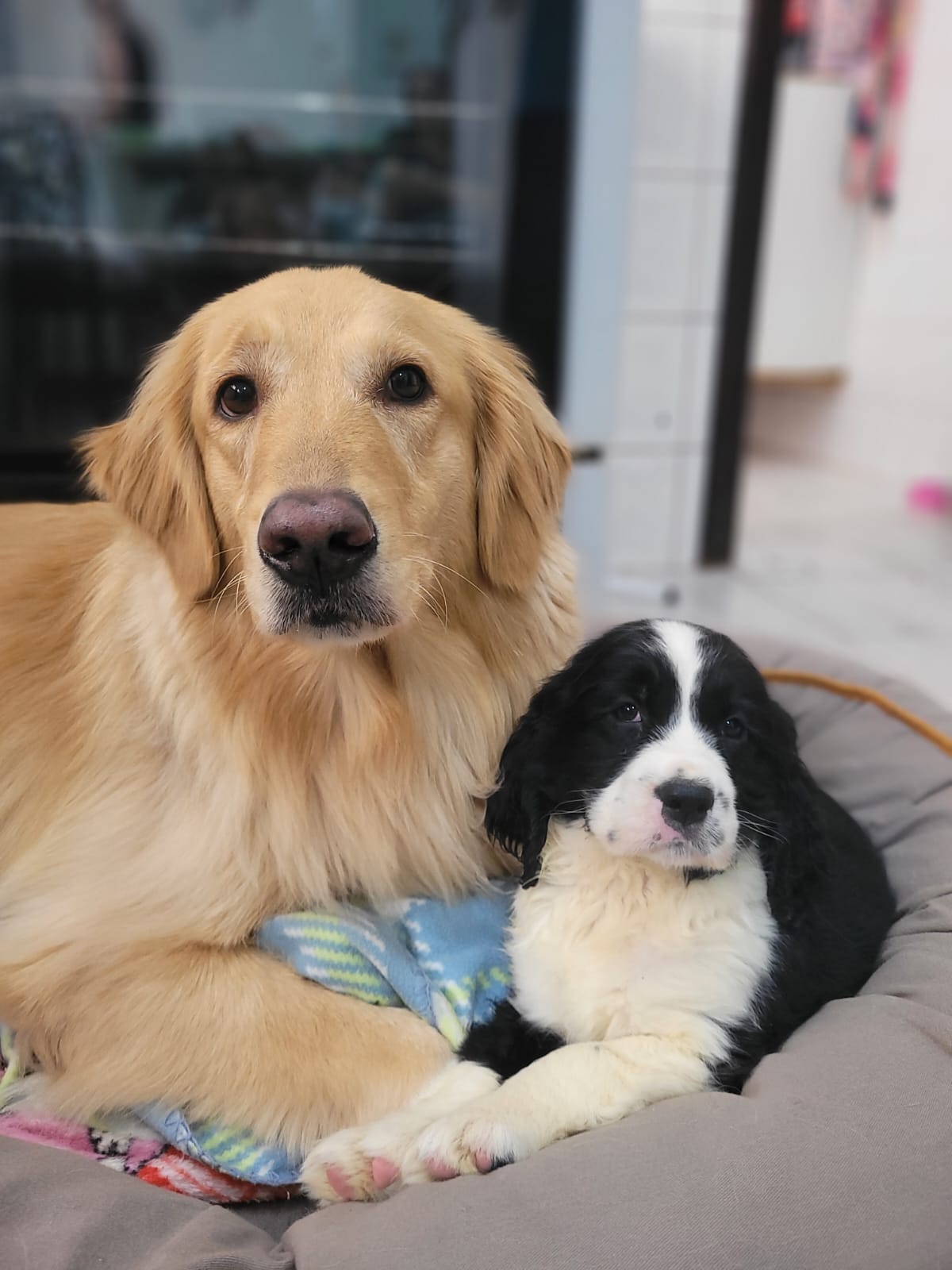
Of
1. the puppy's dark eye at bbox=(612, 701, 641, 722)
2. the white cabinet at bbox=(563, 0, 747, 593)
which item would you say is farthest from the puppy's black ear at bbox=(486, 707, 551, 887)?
the white cabinet at bbox=(563, 0, 747, 593)

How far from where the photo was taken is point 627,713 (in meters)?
1.28

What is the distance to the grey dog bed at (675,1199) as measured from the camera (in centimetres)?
104

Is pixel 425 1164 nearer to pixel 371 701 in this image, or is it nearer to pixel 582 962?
pixel 582 962

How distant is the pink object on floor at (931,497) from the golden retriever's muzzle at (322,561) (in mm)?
5123

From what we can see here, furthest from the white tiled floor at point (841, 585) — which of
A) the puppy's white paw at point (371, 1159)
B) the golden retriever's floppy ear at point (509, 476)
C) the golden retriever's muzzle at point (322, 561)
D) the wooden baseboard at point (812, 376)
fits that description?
the puppy's white paw at point (371, 1159)

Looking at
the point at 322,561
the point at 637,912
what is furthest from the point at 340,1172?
the point at 322,561

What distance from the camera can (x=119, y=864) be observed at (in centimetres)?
149

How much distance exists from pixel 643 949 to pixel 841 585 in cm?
338

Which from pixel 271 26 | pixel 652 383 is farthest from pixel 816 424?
pixel 271 26

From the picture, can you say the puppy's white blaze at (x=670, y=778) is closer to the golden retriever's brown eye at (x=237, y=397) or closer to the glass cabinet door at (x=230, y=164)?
the golden retriever's brown eye at (x=237, y=397)

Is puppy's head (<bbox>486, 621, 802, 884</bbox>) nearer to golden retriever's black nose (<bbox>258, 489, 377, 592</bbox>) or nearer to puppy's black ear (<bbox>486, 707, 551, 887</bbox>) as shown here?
puppy's black ear (<bbox>486, 707, 551, 887</bbox>)

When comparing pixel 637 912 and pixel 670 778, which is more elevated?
pixel 670 778

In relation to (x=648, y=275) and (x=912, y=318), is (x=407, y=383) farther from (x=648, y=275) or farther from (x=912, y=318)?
(x=912, y=318)

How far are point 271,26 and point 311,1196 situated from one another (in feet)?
11.3
